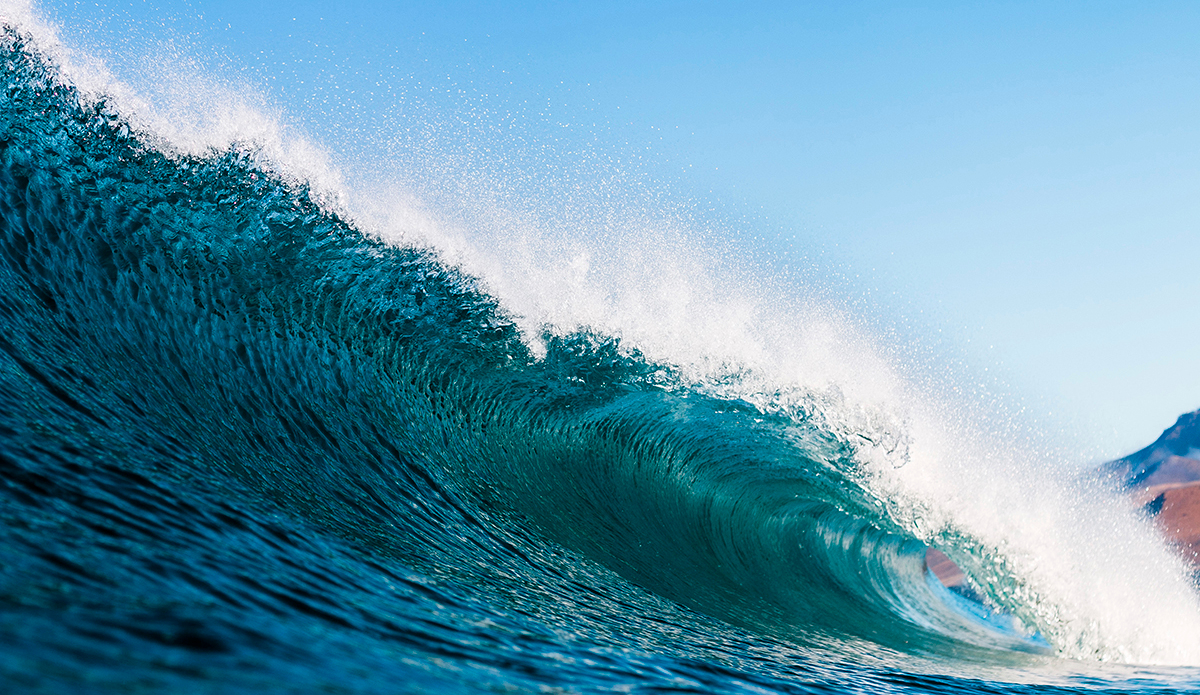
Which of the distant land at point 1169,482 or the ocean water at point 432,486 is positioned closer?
the ocean water at point 432,486

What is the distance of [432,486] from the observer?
14.7ft

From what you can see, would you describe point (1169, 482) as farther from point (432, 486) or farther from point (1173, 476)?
point (432, 486)

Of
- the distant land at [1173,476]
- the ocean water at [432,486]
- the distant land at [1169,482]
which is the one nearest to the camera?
the ocean water at [432,486]

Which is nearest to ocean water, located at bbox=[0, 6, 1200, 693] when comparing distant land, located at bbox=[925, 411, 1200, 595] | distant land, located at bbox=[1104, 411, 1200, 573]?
distant land, located at bbox=[925, 411, 1200, 595]

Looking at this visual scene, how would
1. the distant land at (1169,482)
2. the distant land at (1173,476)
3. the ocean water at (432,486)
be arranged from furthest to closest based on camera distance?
the distant land at (1173,476)
the distant land at (1169,482)
the ocean water at (432,486)

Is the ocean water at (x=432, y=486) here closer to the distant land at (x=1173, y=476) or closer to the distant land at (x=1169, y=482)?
the distant land at (x=1169, y=482)

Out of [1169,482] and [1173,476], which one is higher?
[1173,476]

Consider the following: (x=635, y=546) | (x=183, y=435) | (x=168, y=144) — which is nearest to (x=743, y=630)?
(x=635, y=546)

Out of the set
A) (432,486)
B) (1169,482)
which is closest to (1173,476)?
(1169,482)

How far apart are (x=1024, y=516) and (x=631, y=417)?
3.80 metres

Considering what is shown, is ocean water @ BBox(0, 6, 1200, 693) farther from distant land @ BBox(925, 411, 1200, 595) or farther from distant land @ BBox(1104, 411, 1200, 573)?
distant land @ BBox(1104, 411, 1200, 573)

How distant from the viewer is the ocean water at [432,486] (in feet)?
Answer: 6.21

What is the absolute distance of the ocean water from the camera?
189 centimetres

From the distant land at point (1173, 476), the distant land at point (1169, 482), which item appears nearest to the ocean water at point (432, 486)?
the distant land at point (1169, 482)
